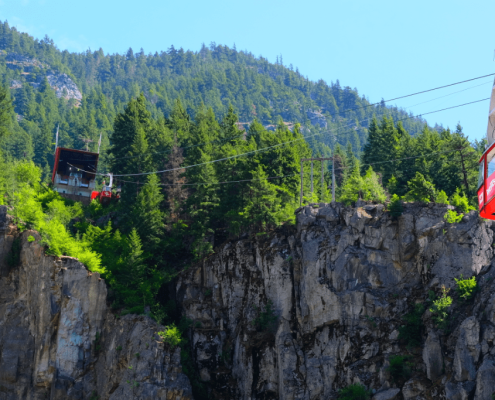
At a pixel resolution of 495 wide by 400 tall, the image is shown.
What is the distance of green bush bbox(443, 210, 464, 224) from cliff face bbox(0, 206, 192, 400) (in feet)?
63.0

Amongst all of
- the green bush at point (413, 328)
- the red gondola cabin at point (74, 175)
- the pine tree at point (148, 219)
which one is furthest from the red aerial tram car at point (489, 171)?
the red gondola cabin at point (74, 175)

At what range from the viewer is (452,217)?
39.7 meters

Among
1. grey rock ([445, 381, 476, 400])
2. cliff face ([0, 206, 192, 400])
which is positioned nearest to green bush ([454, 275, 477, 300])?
grey rock ([445, 381, 476, 400])

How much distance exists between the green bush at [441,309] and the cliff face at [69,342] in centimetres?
1611

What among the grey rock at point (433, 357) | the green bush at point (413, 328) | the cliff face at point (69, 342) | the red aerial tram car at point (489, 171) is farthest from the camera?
the cliff face at point (69, 342)

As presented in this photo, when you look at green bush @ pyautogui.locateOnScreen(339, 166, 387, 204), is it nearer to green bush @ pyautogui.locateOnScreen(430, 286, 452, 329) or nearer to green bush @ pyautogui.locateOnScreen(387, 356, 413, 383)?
green bush @ pyautogui.locateOnScreen(430, 286, 452, 329)

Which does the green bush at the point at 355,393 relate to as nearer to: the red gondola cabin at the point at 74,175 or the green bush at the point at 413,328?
the green bush at the point at 413,328

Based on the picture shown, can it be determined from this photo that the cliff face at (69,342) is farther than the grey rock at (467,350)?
Yes

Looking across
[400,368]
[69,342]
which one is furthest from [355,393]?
[69,342]

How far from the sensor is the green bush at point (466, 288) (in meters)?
36.8

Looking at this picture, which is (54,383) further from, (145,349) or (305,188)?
(305,188)

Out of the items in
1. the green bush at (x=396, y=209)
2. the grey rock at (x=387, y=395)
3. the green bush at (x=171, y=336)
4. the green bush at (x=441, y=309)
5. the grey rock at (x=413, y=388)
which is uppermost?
the green bush at (x=396, y=209)

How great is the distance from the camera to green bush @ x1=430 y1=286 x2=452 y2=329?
120 ft

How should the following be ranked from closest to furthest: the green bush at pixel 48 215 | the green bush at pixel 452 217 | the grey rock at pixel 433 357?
the grey rock at pixel 433 357, the green bush at pixel 452 217, the green bush at pixel 48 215
